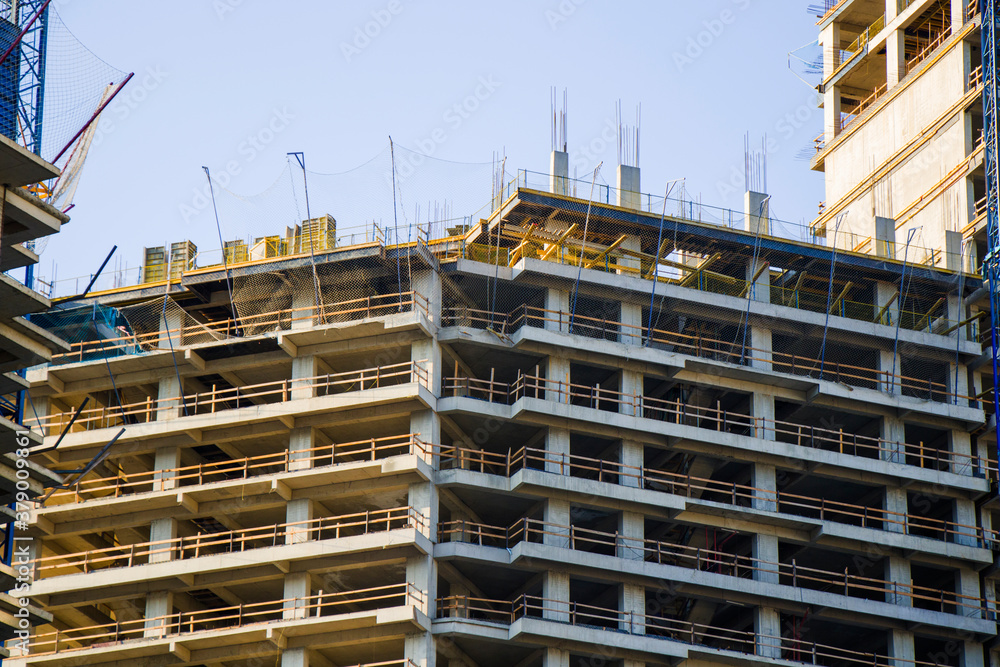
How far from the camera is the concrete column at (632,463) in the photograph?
72812 millimetres

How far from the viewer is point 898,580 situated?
2980 inches

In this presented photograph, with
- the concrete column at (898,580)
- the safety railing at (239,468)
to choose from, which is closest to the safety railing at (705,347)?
the safety railing at (239,468)

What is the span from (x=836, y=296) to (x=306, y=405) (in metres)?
27.1

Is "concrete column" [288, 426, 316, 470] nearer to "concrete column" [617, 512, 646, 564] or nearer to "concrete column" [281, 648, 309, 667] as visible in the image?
"concrete column" [281, 648, 309, 667]

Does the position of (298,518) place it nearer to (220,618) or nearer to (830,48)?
(220,618)

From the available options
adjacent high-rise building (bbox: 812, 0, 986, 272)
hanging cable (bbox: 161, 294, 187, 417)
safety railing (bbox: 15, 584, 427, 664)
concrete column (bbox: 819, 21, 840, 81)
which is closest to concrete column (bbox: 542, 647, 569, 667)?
safety railing (bbox: 15, 584, 427, 664)

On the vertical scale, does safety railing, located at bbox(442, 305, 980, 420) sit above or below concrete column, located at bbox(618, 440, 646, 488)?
above

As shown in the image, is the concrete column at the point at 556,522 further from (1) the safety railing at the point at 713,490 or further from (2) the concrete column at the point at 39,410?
(2) the concrete column at the point at 39,410

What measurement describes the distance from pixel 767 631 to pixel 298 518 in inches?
802

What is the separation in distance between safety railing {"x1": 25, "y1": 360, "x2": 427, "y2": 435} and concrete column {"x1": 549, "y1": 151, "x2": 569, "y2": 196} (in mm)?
10636

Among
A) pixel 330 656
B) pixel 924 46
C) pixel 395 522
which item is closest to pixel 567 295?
pixel 395 522

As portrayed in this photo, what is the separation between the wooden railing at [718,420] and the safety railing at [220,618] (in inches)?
374

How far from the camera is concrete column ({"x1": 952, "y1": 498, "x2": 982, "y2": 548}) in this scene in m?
77.6

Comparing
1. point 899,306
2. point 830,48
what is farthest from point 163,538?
point 830,48
